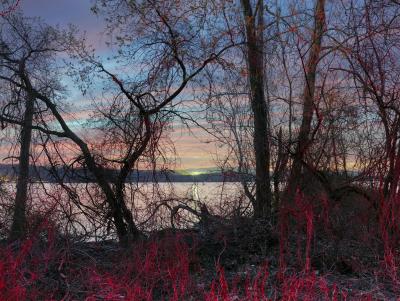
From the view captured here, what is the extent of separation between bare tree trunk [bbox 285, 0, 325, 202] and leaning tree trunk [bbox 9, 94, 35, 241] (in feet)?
16.9

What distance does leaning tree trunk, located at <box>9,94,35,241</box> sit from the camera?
11.5 meters

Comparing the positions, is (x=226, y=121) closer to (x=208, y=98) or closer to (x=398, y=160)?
(x=208, y=98)

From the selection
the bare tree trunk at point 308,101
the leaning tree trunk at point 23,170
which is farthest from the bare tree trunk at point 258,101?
the leaning tree trunk at point 23,170

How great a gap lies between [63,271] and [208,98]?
18.6 ft

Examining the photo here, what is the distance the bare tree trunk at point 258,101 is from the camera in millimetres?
12461

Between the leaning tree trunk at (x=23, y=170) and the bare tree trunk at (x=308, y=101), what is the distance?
202 inches

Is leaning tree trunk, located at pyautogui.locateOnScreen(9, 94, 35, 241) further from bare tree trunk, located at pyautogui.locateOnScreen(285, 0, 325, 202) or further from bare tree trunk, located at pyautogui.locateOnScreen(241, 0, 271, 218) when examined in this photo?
bare tree trunk, located at pyautogui.locateOnScreen(285, 0, 325, 202)

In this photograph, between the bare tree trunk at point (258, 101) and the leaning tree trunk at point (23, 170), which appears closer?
the leaning tree trunk at point (23, 170)

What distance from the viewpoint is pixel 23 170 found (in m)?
12.4

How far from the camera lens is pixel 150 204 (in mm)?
11414

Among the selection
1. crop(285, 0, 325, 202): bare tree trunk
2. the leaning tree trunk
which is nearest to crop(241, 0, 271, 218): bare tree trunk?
crop(285, 0, 325, 202): bare tree trunk

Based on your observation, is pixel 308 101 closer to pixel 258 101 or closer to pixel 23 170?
pixel 258 101

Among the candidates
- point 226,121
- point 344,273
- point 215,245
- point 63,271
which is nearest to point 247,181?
point 226,121

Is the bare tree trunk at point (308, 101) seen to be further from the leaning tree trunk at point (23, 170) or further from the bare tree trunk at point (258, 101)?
the leaning tree trunk at point (23, 170)
